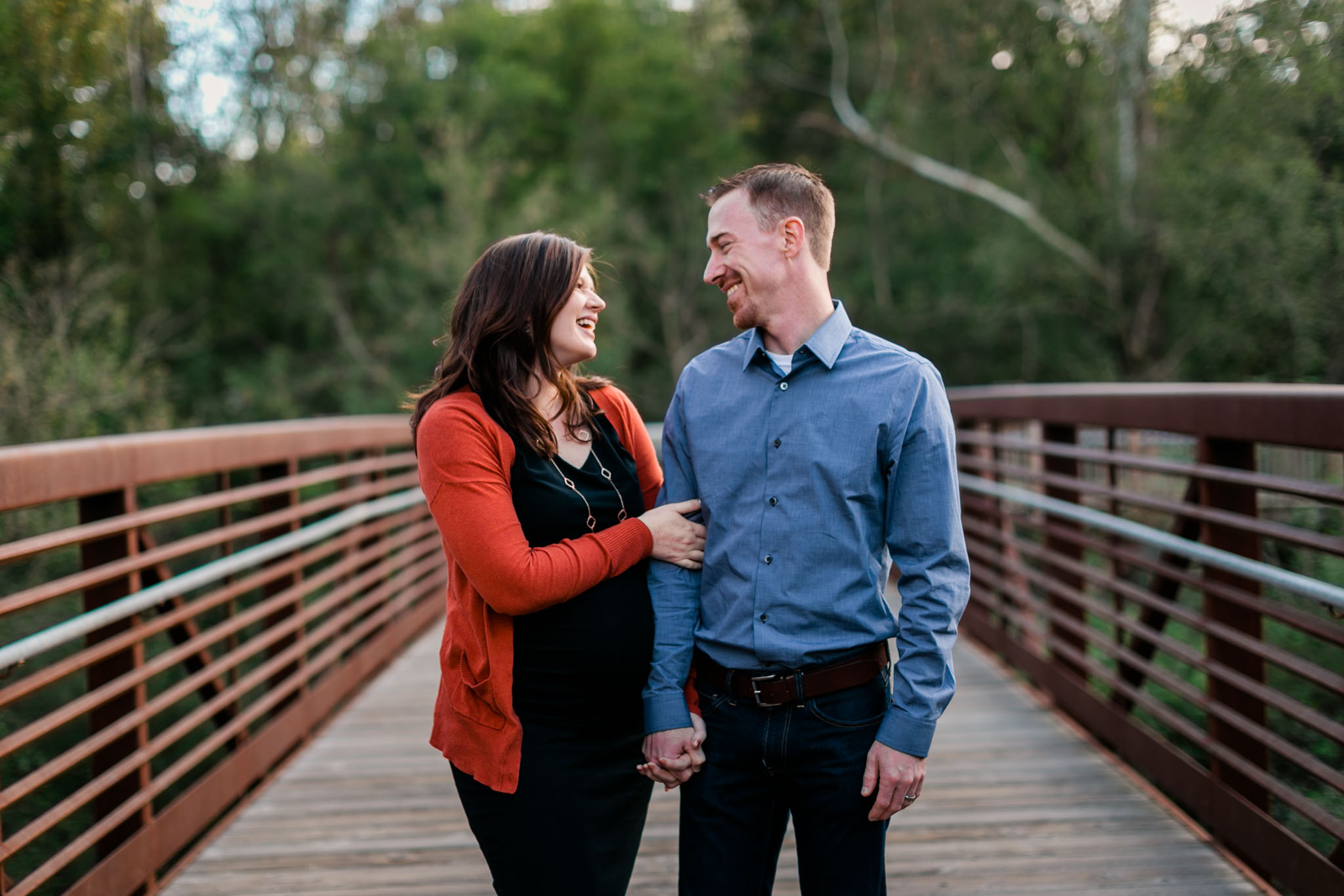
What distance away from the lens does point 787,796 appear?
76.9 inches

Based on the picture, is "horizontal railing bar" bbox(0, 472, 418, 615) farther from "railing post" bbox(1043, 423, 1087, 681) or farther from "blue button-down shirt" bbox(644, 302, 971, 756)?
"railing post" bbox(1043, 423, 1087, 681)

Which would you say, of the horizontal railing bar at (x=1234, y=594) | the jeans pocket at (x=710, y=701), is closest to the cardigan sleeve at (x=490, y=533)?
the jeans pocket at (x=710, y=701)

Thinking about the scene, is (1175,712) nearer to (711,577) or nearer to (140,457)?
(711,577)

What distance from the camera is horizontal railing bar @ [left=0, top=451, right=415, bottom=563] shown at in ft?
7.69

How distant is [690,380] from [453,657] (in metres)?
0.67

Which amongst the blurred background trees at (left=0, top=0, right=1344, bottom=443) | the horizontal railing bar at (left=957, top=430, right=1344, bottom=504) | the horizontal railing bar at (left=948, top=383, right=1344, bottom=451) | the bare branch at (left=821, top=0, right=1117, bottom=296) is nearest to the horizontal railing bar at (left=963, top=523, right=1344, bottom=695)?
the horizontal railing bar at (left=957, top=430, right=1344, bottom=504)

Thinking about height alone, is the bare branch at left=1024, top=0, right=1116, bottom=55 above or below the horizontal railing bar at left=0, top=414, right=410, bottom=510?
above

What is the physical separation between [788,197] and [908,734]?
3.06 feet

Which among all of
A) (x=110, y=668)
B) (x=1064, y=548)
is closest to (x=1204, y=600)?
(x=1064, y=548)

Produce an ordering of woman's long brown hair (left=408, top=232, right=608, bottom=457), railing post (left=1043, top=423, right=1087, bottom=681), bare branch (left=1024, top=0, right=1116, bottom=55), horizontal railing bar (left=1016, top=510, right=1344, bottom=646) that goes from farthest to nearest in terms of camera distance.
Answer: bare branch (left=1024, top=0, right=1116, bottom=55) < railing post (left=1043, top=423, right=1087, bottom=681) < horizontal railing bar (left=1016, top=510, right=1344, bottom=646) < woman's long brown hair (left=408, top=232, right=608, bottom=457)

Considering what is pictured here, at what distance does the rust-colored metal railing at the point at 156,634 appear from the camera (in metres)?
2.45

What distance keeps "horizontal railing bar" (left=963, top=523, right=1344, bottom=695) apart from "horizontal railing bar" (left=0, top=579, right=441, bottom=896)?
282 cm

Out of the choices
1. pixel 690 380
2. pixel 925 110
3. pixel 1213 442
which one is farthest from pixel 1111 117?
pixel 690 380

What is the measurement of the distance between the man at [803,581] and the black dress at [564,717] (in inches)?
4.5
